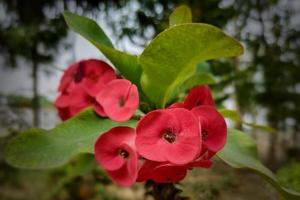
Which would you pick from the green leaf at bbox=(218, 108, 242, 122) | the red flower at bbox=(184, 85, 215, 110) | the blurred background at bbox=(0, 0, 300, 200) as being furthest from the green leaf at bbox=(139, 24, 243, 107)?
the blurred background at bbox=(0, 0, 300, 200)

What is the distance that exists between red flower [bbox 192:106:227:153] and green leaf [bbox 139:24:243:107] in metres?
0.07

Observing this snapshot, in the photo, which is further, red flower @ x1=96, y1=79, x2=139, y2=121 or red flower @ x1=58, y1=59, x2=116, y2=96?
red flower @ x1=58, y1=59, x2=116, y2=96

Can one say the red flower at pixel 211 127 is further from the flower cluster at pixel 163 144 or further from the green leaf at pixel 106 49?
the green leaf at pixel 106 49

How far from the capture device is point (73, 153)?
59 centimetres

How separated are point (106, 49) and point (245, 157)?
0.96 feet

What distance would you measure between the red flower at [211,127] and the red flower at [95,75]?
199 millimetres

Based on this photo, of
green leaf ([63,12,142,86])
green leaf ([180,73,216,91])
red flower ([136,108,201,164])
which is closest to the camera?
red flower ([136,108,201,164])

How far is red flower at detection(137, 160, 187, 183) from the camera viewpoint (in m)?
Result: 0.56

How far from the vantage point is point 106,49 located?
0.63 meters

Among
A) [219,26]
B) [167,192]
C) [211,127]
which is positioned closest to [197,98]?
[211,127]

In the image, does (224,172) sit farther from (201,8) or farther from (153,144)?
(153,144)

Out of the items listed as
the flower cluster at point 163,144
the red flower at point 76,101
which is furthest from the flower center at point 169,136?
the red flower at point 76,101

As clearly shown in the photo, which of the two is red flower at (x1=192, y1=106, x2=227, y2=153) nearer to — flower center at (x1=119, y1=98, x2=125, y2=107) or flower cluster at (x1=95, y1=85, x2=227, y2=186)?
flower cluster at (x1=95, y1=85, x2=227, y2=186)

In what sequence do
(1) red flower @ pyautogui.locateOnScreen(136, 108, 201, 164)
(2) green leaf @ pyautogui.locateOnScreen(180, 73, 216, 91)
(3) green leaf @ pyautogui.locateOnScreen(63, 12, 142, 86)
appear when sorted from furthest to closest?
1. (2) green leaf @ pyautogui.locateOnScreen(180, 73, 216, 91)
2. (3) green leaf @ pyautogui.locateOnScreen(63, 12, 142, 86)
3. (1) red flower @ pyautogui.locateOnScreen(136, 108, 201, 164)
